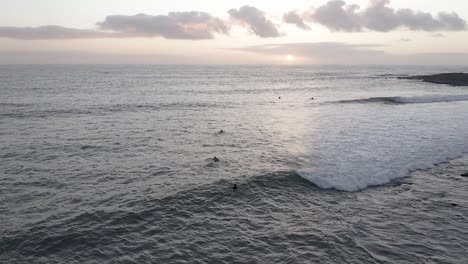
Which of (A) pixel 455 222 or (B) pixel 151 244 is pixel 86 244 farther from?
(A) pixel 455 222

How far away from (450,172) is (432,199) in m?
6.02

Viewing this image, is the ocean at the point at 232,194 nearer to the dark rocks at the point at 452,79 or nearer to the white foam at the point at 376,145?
the white foam at the point at 376,145

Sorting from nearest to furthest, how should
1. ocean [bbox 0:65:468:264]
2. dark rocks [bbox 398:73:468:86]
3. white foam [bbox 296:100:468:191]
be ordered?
ocean [bbox 0:65:468:264] → white foam [bbox 296:100:468:191] → dark rocks [bbox 398:73:468:86]

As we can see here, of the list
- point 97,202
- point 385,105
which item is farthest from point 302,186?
point 385,105

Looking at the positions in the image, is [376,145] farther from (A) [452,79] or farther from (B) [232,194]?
(A) [452,79]

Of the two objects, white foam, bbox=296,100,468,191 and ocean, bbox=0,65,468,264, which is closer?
ocean, bbox=0,65,468,264

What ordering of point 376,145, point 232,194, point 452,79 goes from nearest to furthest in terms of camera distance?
point 232,194 → point 376,145 → point 452,79

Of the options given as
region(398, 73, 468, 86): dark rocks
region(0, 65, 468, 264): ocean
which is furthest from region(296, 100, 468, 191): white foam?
region(398, 73, 468, 86): dark rocks

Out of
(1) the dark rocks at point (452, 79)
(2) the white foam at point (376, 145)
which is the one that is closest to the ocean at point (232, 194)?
(2) the white foam at point (376, 145)

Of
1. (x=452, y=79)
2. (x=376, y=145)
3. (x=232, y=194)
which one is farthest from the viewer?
(x=452, y=79)

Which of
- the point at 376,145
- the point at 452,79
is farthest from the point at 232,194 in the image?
the point at 452,79

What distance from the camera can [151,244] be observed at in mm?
14562

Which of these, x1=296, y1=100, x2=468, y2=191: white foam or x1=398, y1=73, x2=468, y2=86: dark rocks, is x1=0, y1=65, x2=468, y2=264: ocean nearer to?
x1=296, y1=100, x2=468, y2=191: white foam

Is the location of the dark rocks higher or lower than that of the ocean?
higher
